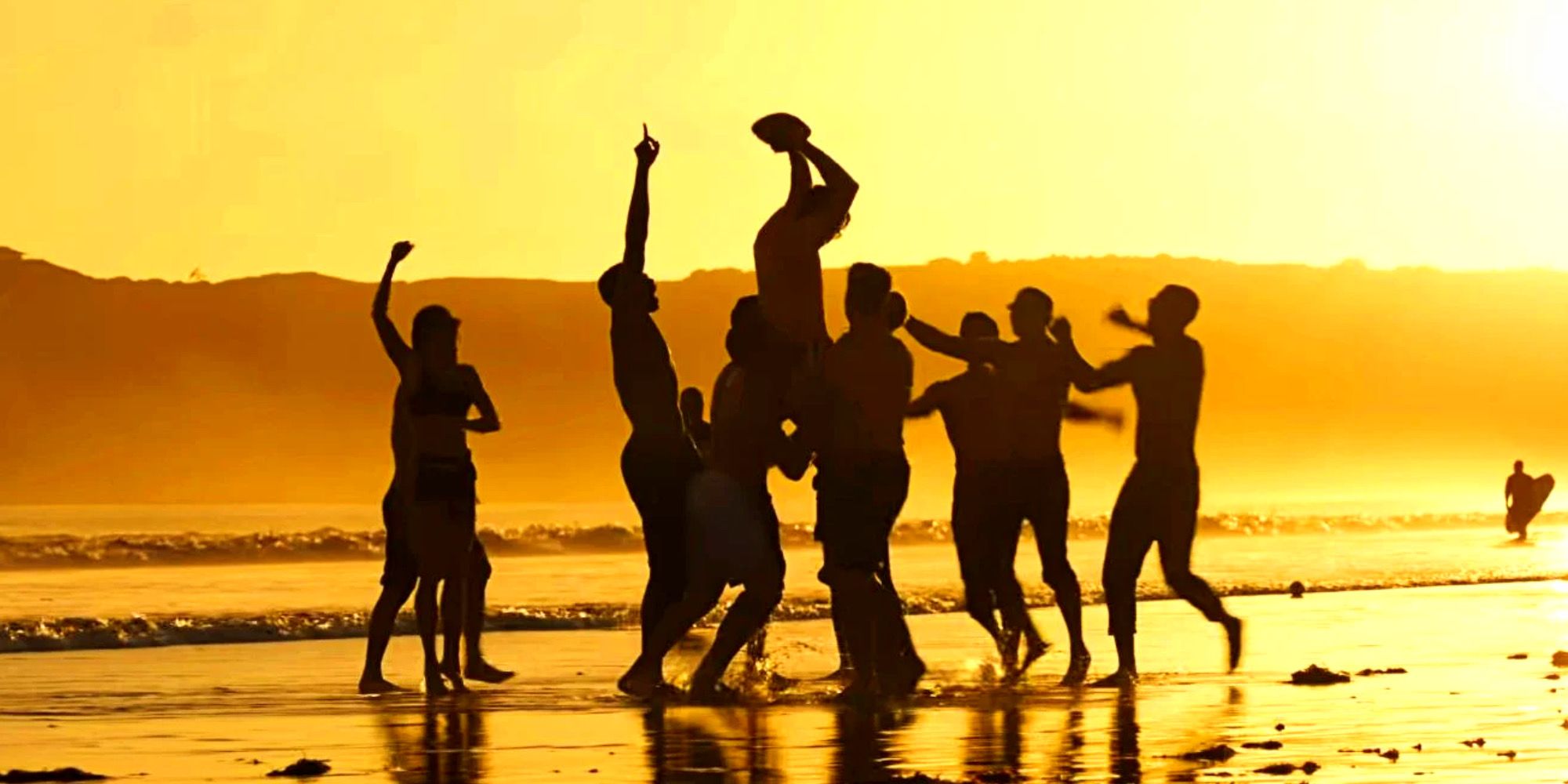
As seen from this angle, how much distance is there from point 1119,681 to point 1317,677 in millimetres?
978

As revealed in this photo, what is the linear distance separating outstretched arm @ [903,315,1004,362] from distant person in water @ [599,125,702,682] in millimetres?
1172

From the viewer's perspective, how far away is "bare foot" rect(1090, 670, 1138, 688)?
580 inches

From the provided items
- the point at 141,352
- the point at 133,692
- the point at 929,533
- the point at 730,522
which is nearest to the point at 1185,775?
the point at 730,522

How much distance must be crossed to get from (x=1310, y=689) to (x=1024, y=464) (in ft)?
6.22

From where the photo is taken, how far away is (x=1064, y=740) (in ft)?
39.5

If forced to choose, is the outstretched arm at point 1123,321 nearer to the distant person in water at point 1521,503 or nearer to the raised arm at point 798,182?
the raised arm at point 798,182

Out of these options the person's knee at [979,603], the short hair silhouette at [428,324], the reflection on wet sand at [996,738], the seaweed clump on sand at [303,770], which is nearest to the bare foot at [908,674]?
the reflection on wet sand at [996,738]

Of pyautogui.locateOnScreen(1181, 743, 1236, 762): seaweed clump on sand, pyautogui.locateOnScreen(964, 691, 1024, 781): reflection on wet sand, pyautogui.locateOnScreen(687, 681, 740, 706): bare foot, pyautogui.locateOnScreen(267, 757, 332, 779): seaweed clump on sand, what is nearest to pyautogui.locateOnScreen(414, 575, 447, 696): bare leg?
pyautogui.locateOnScreen(687, 681, 740, 706): bare foot

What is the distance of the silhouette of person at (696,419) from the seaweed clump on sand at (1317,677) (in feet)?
10.5

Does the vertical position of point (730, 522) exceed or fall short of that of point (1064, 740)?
it exceeds it

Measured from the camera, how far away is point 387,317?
14844mm

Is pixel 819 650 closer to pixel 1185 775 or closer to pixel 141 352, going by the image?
pixel 1185 775

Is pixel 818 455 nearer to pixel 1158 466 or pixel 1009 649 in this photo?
pixel 1158 466

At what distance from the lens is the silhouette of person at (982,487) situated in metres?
15.3
